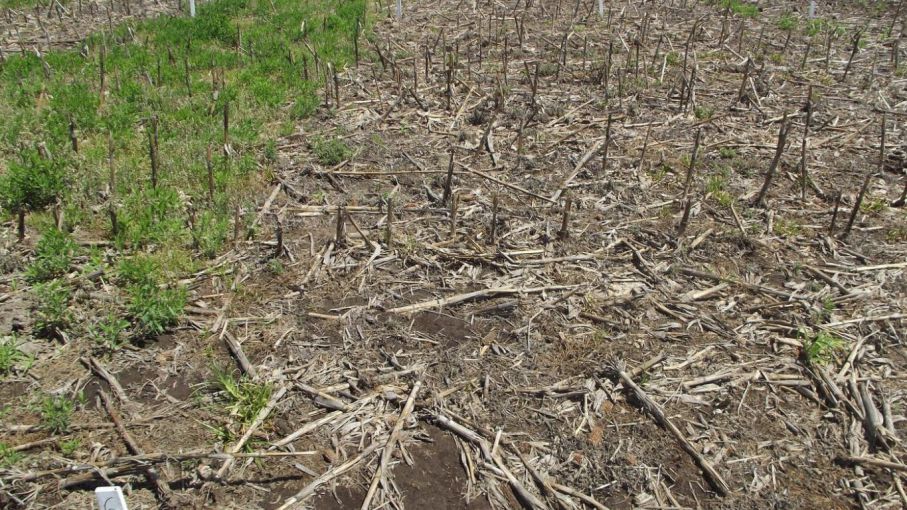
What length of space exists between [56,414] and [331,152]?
354cm

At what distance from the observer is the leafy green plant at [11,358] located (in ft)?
13.9

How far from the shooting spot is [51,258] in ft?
16.4

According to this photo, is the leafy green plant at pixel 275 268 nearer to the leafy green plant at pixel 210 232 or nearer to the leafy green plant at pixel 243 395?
the leafy green plant at pixel 210 232

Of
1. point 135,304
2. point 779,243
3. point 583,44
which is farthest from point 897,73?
point 135,304

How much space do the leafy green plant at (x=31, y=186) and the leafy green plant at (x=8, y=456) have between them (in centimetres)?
252

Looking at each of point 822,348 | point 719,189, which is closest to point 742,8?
point 719,189

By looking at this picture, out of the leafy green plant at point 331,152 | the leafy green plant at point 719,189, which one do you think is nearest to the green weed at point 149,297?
the leafy green plant at point 331,152

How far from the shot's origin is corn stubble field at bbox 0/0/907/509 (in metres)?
3.78

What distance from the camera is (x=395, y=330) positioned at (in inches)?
184

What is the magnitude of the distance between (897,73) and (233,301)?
335 inches

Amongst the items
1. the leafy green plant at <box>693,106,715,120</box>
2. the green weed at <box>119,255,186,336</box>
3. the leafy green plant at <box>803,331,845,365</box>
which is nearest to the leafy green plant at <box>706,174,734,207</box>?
the leafy green plant at <box>693,106,715,120</box>

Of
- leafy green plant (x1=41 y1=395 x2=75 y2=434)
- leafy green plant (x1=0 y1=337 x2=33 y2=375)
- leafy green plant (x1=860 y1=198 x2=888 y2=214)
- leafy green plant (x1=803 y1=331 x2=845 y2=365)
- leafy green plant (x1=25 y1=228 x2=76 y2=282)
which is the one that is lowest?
leafy green plant (x1=41 y1=395 x2=75 y2=434)

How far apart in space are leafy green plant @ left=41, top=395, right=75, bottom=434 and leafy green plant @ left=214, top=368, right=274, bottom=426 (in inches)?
32.4

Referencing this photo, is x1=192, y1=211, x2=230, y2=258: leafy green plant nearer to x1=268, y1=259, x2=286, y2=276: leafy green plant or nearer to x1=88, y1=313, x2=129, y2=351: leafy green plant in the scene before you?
x1=268, y1=259, x2=286, y2=276: leafy green plant
